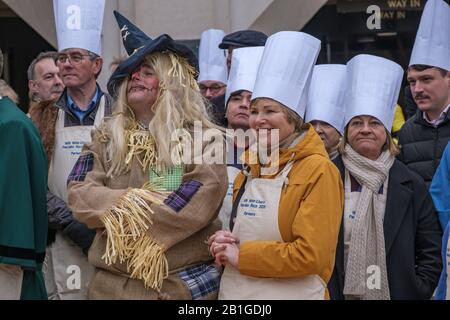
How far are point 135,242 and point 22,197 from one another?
0.51 metres

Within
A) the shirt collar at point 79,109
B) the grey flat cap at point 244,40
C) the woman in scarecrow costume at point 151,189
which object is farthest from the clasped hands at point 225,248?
the grey flat cap at point 244,40

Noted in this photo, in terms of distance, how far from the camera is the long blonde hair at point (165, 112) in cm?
446

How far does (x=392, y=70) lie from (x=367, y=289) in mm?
1267

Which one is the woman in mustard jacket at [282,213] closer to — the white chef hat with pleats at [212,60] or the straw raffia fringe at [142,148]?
the straw raffia fringe at [142,148]

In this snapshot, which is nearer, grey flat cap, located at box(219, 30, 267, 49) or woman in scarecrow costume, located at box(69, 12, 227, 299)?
woman in scarecrow costume, located at box(69, 12, 227, 299)

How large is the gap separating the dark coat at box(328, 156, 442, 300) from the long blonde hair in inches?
39.8

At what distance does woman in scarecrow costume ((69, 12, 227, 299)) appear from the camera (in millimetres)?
4219

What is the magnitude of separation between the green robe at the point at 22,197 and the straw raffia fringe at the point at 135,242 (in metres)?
0.29

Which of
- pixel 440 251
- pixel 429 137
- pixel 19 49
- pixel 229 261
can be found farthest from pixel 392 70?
pixel 19 49

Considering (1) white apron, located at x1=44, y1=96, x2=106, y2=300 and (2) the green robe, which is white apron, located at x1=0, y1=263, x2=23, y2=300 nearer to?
(2) the green robe

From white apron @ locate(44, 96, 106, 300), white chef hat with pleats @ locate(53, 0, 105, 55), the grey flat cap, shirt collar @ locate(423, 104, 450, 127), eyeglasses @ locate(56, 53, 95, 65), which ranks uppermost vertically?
white chef hat with pleats @ locate(53, 0, 105, 55)

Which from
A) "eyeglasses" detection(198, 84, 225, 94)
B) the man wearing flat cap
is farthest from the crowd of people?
"eyeglasses" detection(198, 84, 225, 94)

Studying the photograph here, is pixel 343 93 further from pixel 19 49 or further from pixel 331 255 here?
pixel 19 49
